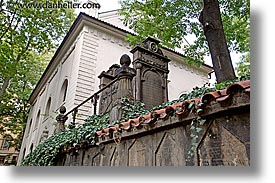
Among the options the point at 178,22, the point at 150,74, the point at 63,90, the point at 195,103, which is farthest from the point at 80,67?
the point at 195,103

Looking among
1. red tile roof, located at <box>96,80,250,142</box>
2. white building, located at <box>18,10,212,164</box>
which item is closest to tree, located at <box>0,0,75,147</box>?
white building, located at <box>18,10,212,164</box>

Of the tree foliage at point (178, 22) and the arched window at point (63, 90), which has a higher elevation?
the tree foliage at point (178, 22)

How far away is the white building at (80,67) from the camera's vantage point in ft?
17.9

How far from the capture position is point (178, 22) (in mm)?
4098

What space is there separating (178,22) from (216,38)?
1.22 m

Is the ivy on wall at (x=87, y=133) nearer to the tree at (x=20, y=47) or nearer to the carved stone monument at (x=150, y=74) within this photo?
the tree at (x=20, y=47)

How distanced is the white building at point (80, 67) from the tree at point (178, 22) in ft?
4.27

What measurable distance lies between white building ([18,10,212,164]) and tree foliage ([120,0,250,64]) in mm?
1294

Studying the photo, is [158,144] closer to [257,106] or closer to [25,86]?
[257,106]

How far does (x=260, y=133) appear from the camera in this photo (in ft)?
3.59

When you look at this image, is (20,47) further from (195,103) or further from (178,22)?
(195,103)

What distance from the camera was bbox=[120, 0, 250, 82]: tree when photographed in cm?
379

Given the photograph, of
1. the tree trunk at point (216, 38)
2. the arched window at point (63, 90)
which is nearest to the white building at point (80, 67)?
the arched window at point (63, 90)

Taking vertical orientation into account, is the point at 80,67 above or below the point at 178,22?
below
